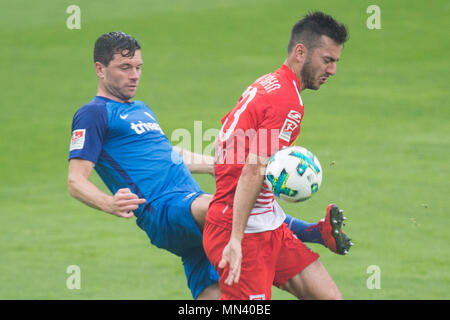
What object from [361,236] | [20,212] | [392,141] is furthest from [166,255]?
[392,141]

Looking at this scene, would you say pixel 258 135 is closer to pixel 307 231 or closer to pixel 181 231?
pixel 181 231

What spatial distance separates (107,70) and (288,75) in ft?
6.08

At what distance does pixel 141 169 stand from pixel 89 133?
0.50 meters

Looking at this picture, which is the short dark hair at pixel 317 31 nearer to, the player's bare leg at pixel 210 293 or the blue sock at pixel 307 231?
the blue sock at pixel 307 231

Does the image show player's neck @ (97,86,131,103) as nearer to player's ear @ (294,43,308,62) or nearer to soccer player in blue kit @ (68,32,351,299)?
soccer player in blue kit @ (68,32,351,299)

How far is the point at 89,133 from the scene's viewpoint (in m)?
6.14

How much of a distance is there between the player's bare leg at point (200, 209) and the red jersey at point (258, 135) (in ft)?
1.31

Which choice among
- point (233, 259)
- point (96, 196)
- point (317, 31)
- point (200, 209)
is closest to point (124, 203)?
point (96, 196)

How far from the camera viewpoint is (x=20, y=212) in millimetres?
13695

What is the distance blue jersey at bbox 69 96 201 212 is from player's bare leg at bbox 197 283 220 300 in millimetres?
796

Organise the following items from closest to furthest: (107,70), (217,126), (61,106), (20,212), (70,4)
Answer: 1. (107,70)
2. (20,212)
3. (217,126)
4. (61,106)
5. (70,4)

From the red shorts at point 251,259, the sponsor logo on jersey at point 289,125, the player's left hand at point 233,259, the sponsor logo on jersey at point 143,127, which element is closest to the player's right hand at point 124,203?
the red shorts at point 251,259

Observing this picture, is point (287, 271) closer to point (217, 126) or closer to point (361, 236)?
point (361, 236)

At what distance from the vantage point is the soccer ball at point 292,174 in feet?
→ 17.3
